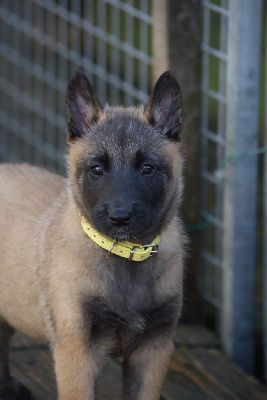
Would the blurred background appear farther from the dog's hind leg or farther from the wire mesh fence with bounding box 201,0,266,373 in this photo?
the dog's hind leg

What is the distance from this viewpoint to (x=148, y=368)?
3.80 metres

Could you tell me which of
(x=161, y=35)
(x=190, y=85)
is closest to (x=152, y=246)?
(x=190, y=85)

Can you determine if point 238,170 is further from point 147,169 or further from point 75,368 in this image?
A: point 75,368

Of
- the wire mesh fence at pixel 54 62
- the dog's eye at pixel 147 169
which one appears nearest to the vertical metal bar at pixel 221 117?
the wire mesh fence at pixel 54 62

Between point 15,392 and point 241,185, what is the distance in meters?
1.91

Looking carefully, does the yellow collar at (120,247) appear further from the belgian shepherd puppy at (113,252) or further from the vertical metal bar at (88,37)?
the vertical metal bar at (88,37)

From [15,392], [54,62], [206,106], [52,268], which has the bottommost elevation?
→ [15,392]

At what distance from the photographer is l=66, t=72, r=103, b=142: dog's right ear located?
379cm

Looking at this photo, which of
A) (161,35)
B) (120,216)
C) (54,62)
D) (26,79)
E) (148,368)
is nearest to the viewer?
(120,216)

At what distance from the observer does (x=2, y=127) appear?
842 centimetres

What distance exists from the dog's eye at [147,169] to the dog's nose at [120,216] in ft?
0.85

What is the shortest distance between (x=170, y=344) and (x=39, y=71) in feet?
15.0

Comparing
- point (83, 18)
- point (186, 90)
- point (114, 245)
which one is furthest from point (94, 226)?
point (83, 18)

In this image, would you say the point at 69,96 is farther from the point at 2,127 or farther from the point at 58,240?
the point at 2,127
